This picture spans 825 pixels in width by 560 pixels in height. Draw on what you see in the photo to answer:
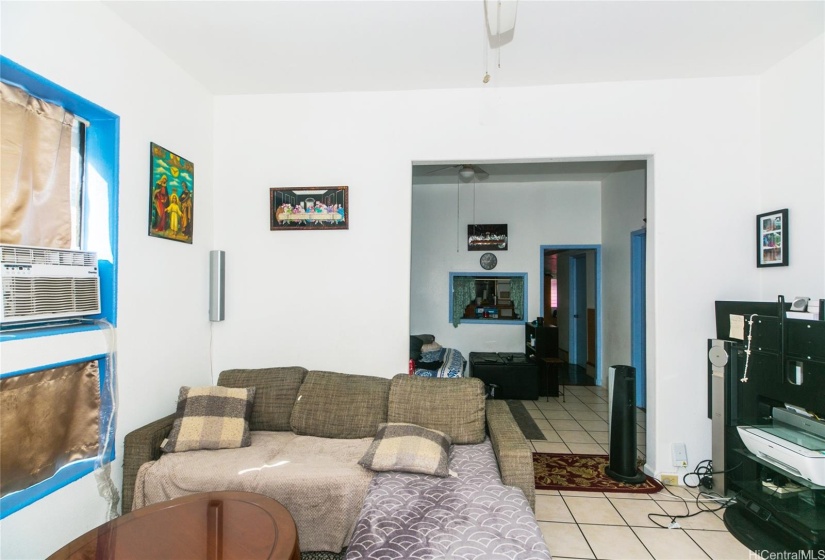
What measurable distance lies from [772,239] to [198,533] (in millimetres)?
3787

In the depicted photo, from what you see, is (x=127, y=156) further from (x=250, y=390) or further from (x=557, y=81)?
(x=557, y=81)

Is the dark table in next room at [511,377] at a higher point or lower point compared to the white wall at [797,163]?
lower

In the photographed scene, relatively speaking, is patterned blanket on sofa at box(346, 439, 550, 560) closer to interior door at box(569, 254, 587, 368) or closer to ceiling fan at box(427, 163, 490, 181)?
ceiling fan at box(427, 163, 490, 181)

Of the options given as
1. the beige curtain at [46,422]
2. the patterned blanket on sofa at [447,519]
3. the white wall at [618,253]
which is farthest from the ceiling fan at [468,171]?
the beige curtain at [46,422]

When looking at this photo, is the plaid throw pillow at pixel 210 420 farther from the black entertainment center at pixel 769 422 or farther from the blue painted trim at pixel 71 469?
the black entertainment center at pixel 769 422

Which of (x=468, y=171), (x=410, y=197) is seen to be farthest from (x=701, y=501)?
(x=468, y=171)

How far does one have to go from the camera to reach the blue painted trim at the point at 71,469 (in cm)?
169

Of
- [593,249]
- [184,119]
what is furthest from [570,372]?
[184,119]

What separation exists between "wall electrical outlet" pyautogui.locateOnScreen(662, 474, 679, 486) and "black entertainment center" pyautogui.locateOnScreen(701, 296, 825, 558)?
0.19 meters

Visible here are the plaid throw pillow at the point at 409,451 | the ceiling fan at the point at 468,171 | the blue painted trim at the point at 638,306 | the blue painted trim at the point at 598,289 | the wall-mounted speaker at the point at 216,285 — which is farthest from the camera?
the blue painted trim at the point at 598,289

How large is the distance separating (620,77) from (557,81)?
462 mm

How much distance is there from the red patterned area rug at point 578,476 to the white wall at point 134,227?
9.22ft

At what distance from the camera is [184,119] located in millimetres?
2830

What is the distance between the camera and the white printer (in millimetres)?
1888
